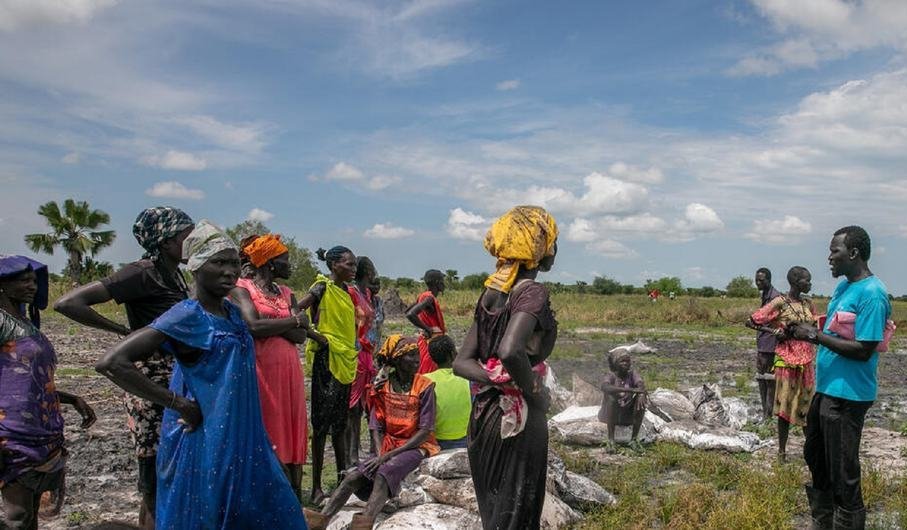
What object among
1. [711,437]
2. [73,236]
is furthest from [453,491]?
[73,236]

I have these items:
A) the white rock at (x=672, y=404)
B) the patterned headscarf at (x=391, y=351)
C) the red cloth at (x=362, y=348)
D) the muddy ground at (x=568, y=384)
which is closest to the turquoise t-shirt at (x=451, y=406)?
the patterned headscarf at (x=391, y=351)

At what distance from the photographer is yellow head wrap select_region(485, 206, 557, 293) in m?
3.14

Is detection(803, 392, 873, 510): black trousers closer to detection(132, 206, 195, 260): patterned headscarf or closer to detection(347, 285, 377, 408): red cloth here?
detection(347, 285, 377, 408): red cloth

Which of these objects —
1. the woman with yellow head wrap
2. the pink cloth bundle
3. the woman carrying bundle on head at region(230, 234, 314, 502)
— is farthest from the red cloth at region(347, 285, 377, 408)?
the pink cloth bundle

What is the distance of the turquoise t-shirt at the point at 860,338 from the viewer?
4215 mm

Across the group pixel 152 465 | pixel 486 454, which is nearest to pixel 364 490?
pixel 152 465

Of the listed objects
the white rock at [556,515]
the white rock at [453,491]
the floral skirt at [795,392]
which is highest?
the floral skirt at [795,392]

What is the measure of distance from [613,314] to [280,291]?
2559 cm

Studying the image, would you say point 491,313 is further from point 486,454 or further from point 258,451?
point 258,451

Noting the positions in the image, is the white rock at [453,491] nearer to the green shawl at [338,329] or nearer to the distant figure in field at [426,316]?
the green shawl at [338,329]

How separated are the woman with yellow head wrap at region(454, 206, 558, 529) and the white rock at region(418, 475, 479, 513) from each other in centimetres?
136

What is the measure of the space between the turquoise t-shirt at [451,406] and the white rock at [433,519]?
0.72 metres

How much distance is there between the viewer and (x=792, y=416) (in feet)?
22.2

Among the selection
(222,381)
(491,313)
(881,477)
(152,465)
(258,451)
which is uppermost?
(491,313)
